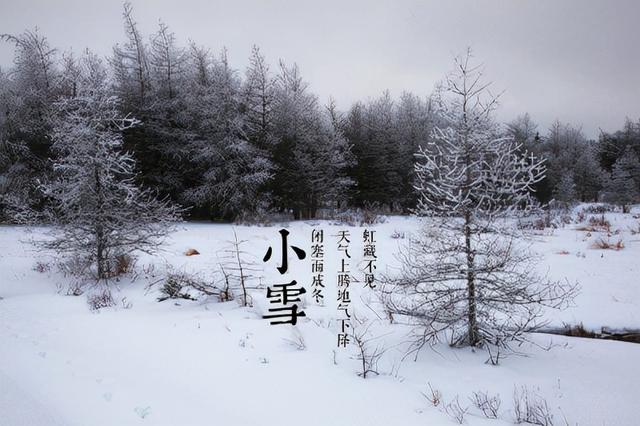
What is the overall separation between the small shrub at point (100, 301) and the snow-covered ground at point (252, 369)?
0.70ft

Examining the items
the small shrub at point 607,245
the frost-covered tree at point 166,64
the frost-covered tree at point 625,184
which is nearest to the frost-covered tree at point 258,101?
the frost-covered tree at point 166,64

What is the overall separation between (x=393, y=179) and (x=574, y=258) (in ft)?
56.7

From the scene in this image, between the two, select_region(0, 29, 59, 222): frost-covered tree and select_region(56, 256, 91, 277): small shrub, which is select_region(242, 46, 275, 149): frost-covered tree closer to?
select_region(0, 29, 59, 222): frost-covered tree

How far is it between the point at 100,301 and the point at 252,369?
4742mm

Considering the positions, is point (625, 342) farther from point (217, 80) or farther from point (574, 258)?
point (217, 80)

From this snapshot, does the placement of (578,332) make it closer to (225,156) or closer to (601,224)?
(601,224)

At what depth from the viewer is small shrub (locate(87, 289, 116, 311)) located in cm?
783

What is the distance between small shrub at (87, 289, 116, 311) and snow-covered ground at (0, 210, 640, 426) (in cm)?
21

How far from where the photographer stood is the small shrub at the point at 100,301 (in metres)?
7.83

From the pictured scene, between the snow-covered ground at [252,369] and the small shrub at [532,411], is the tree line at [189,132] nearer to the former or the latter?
the snow-covered ground at [252,369]

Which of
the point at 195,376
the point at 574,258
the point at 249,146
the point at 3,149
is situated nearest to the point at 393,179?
the point at 249,146

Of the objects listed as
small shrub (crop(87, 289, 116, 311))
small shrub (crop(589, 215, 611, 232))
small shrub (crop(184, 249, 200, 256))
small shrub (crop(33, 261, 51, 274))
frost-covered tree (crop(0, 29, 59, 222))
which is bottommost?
small shrub (crop(87, 289, 116, 311))

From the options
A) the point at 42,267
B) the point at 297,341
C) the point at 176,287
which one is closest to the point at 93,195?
the point at 42,267

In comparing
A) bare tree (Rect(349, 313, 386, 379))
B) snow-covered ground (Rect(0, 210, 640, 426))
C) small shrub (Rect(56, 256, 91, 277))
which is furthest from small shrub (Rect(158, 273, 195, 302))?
bare tree (Rect(349, 313, 386, 379))
